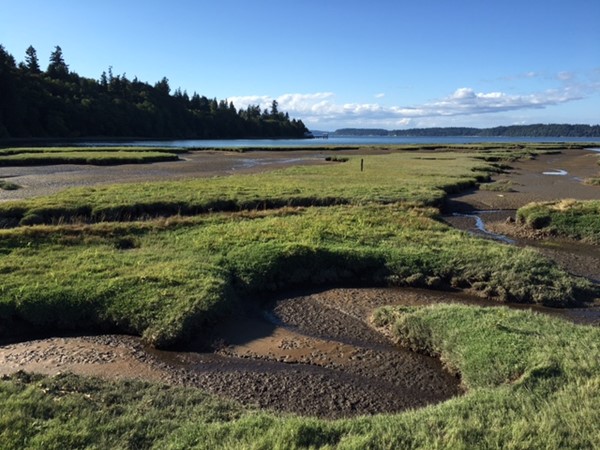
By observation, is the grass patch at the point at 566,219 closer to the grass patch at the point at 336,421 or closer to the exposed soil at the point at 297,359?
the exposed soil at the point at 297,359

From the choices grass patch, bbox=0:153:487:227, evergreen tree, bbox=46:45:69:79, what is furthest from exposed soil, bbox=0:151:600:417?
evergreen tree, bbox=46:45:69:79

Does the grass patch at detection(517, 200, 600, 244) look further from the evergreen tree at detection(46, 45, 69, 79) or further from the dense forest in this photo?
the evergreen tree at detection(46, 45, 69, 79)

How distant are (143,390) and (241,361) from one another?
2.86 metres

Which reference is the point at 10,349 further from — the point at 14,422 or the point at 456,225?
the point at 456,225

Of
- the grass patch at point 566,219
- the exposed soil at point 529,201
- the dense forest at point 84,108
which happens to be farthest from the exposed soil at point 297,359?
the dense forest at point 84,108

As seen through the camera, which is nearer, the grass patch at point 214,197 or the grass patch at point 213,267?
the grass patch at point 213,267

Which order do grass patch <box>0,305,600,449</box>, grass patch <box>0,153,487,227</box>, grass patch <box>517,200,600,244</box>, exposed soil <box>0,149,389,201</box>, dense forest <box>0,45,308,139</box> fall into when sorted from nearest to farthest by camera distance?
grass patch <box>0,305,600,449</box>
grass patch <box>517,200,600,244</box>
grass patch <box>0,153,487,227</box>
exposed soil <box>0,149,389,201</box>
dense forest <box>0,45,308,139</box>

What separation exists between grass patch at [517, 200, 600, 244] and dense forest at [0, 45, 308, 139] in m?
101

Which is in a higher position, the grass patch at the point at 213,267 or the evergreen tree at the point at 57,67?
the evergreen tree at the point at 57,67

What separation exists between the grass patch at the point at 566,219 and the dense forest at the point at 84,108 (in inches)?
3977

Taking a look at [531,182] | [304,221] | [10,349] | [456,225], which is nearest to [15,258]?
[10,349]

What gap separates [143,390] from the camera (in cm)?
858

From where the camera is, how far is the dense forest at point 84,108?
351ft

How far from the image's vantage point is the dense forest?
107000mm
